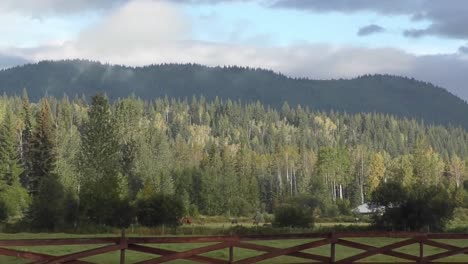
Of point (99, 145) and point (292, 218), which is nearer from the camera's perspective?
point (292, 218)

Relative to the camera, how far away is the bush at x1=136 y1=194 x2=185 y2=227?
86.9 meters

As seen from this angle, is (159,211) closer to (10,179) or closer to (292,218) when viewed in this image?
(292,218)

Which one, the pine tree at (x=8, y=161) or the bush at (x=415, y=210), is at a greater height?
the pine tree at (x=8, y=161)

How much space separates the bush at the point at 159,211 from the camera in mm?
86938

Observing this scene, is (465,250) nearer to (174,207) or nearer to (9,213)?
(174,207)

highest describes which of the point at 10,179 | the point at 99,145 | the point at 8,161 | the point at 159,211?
the point at 99,145

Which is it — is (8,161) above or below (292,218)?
above

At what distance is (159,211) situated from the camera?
3447 inches

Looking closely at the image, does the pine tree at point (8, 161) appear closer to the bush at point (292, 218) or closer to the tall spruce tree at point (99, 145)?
the tall spruce tree at point (99, 145)

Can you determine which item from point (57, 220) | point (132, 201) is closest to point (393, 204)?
point (132, 201)

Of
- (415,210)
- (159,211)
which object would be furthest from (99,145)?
(415,210)

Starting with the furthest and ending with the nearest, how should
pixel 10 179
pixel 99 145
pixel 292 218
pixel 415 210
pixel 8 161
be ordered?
pixel 99 145, pixel 8 161, pixel 10 179, pixel 292 218, pixel 415 210

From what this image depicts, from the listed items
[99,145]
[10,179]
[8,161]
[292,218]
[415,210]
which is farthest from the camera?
[99,145]

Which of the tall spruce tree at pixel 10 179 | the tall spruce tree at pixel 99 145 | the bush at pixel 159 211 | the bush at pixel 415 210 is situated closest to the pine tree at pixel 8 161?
the tall spruce tree at pixel 10 179
